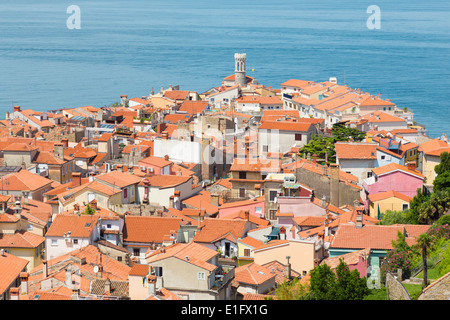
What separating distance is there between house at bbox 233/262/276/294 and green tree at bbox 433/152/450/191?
9.77 m

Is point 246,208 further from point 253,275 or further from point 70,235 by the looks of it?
point 253,275

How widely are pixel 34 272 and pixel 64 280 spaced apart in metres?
2.66

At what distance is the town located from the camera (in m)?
15.6

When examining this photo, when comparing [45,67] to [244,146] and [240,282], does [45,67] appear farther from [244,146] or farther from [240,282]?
[240,282]

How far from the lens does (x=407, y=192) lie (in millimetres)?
27625

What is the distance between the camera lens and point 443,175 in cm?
2742

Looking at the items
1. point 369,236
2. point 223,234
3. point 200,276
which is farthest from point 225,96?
point 200,276

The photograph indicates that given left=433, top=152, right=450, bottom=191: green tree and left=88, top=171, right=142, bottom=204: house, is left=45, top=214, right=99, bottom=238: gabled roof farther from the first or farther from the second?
left=433, top=152, right=450, bottom=191: green tree

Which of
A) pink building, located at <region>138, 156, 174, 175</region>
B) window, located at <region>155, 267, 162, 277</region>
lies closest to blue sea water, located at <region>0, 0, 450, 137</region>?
pink building, located at <region>138, 156, 174, 175</region>

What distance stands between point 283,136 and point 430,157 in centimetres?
816

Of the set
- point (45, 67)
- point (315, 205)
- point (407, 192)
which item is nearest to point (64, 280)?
point (315, 205)

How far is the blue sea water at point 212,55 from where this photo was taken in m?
82.9

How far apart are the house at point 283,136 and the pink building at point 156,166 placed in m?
6.97

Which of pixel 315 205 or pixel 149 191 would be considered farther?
pixel 149 191
